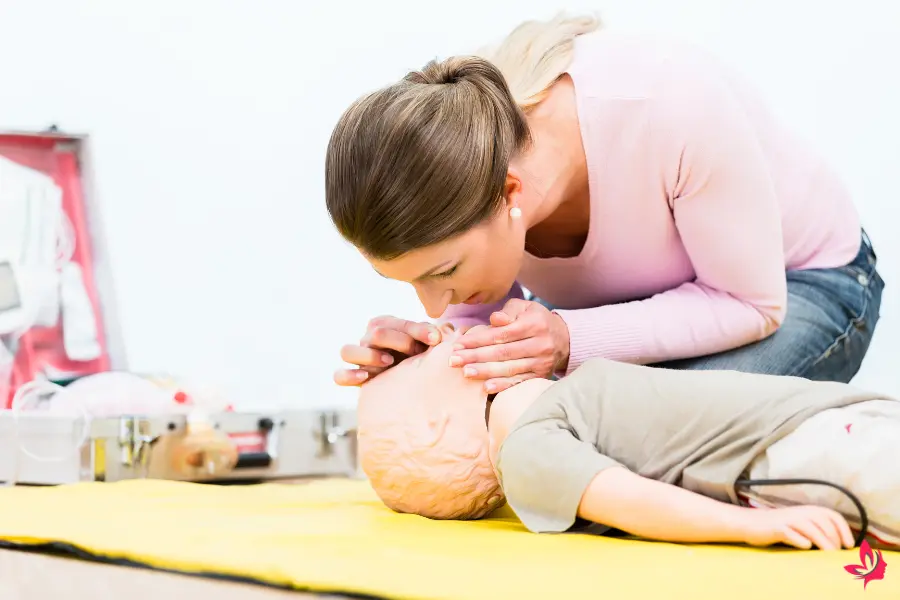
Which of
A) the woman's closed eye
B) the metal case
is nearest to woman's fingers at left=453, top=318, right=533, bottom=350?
the woman's closed eye

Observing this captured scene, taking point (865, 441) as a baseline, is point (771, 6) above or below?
above

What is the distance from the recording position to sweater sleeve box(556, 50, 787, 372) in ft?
4.81

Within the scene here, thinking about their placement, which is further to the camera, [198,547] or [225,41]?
[225,41]

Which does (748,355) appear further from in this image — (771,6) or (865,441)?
(771,6)

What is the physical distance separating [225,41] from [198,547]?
6.61ft

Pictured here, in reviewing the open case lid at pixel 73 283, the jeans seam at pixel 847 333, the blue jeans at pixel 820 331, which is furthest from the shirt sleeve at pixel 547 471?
the open case lid at pixel 73 283

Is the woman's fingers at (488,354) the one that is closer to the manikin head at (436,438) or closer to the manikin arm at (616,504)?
the manikin head at (436,438)

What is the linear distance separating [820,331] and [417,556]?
38.1 inches

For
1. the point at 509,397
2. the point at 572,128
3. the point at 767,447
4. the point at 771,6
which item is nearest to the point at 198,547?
the point at 509,397

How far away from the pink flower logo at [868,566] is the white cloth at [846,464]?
41 millimetres

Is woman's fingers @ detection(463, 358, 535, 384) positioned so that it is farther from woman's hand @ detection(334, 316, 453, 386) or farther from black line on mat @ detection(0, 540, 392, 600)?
black line on mat @ detection(0, 540, 392, 600)

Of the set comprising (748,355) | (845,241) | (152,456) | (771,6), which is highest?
(771,6)

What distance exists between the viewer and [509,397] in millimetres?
1325

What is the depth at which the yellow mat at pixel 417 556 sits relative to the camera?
0.82 meters
